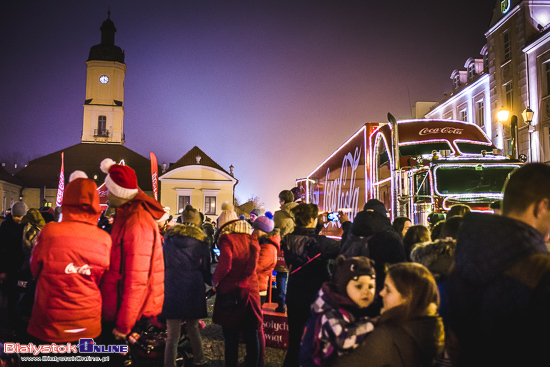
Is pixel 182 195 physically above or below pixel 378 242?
above

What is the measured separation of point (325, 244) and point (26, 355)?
3039 millimetres

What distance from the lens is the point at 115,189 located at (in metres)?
3.92

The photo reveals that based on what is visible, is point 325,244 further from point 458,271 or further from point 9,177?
point 9,177

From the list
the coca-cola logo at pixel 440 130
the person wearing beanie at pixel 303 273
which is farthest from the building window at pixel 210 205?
the person wearing beanie at pixel 303 273

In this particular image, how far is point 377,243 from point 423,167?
422 centimetres

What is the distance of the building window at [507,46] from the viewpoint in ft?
82.2


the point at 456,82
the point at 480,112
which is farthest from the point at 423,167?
the point at 456,82

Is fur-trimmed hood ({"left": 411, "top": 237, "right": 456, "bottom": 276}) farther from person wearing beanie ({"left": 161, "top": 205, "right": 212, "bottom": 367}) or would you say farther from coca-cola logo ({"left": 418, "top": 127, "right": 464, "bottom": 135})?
coca-cola logo ({"left": 418, "top": 127, "right": 464, "bottom": 135})

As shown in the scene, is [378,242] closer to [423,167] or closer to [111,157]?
[423,167]

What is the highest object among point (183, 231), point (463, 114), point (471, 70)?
point (471, 70)

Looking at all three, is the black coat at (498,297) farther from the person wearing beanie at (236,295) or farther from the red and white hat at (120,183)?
the person wearing beanie at (236,295)

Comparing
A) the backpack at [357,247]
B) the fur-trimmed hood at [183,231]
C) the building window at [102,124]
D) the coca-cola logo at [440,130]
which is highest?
the building window at [102,124]

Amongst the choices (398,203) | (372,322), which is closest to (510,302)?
(372,322)

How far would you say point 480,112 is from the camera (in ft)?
94.0
